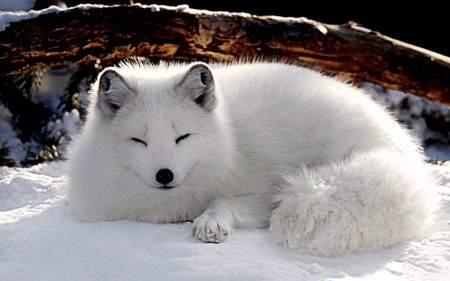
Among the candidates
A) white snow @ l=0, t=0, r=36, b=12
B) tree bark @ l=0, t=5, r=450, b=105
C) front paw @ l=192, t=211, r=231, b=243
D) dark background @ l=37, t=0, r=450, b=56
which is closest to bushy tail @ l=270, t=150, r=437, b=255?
front paw @ l=192, t=211, r=231, b=243

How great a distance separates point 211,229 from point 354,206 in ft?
1.86

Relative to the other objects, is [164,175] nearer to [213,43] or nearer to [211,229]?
[211,229]

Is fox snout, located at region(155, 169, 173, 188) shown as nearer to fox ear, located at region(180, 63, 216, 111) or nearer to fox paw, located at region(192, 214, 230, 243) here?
fox paw, located at region(192, 214, 230, 243)

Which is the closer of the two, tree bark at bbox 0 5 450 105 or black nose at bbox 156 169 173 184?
black nose at bbox 156 169 173 184

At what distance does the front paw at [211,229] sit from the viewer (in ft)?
6.91

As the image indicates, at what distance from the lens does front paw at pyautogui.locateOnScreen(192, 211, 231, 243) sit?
211cm

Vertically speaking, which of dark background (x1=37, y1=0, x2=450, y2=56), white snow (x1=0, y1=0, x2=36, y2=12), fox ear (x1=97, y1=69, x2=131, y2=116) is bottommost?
white snow (x1=0, y1=0, x2=36, y2=12)

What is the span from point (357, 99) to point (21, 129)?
364cm

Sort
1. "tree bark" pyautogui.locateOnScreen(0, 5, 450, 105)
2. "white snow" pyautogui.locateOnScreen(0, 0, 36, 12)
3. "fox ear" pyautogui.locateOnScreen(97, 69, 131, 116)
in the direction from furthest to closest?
"white snow" pyautogui.locateOnScreen(0, 0, 36, 12)
"tree bark" pyautogui.locateOnScreen(0, 5, 450, 105)
"fox ear" pyautogui.locateOnScreen(97, 69, 131, 116)

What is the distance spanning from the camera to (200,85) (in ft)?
7.61

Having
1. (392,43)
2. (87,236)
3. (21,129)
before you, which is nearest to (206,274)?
(87,236)

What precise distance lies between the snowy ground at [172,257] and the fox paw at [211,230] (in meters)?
0.03

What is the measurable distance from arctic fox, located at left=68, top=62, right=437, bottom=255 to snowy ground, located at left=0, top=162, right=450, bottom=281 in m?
0.07

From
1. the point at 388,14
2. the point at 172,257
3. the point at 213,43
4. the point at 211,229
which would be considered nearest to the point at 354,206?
the point at 211,229
